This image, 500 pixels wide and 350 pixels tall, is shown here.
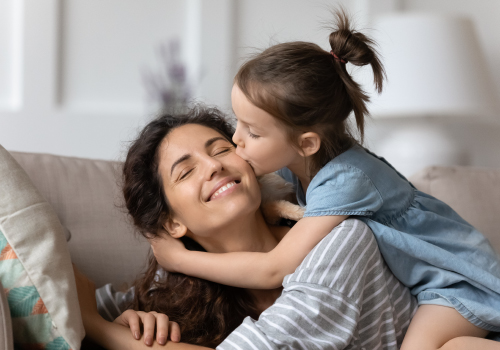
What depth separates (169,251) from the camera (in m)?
1.38

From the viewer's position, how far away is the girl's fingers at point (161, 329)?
1168 mm

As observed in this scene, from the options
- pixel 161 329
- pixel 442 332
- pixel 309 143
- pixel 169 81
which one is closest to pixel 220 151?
pixel 309 143

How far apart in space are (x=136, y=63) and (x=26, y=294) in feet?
6.64

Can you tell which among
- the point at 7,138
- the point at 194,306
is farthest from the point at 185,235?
the point at 7,138

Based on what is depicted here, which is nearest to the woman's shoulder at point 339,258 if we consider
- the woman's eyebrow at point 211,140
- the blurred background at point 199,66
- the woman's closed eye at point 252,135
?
the woman's closed eye at point 252,135

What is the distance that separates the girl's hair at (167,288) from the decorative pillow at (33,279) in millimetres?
387

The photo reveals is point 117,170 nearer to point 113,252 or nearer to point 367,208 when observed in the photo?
point 113,252

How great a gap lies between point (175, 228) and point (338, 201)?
1.59 ft

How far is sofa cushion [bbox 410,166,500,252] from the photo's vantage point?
1.90m

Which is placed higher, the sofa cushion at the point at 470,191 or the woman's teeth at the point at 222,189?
the woman's teeth at the point at 222,189

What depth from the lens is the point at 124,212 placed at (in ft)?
5.20

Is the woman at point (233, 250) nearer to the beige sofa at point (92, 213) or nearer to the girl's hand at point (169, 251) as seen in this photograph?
the girl's hand at point (169, 251)

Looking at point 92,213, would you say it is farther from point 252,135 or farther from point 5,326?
point 5,326

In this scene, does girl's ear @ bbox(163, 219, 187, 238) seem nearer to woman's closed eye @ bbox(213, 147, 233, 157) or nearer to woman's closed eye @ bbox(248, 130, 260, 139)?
woman's closed eye @ bbox(213, 147, 233, 157)
